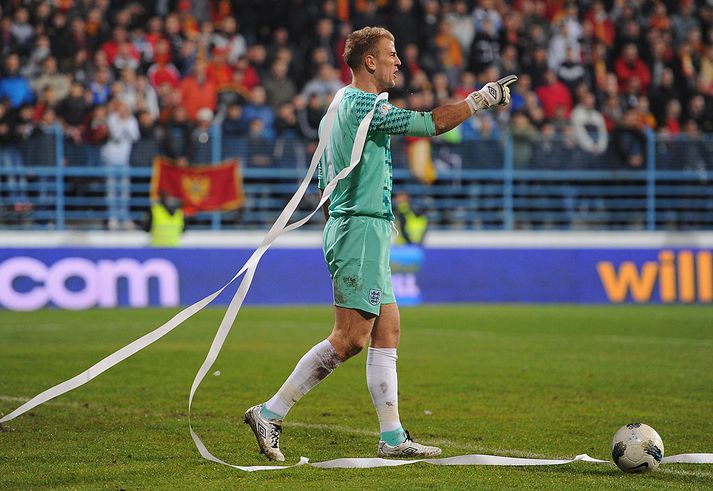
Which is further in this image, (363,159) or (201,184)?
(201,184)

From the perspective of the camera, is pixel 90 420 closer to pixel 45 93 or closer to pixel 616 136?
pixel 45 93

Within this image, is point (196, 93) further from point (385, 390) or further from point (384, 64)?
point (385, 390)

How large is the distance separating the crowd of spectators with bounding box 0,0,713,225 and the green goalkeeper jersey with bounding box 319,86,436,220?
40.6ft

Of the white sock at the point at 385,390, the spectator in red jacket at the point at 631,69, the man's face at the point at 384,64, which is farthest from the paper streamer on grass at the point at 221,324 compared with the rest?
the spectator in red jacket at the point at 631,69

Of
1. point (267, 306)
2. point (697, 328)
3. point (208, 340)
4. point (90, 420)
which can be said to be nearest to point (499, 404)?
point (90, 420)

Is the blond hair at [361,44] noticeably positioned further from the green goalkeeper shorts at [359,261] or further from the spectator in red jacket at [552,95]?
the spectator in red jacket at [552,95]

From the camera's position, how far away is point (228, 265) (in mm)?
19031

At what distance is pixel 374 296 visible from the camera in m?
6.50

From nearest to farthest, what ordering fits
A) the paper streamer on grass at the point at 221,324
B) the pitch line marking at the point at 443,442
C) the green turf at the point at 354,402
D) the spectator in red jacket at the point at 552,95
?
the green turf at the point at 354,402
the paper streamer on grass at the point at 221,324
the pitch line marking at the point at 443,442
the spectator in red jacket at the point at 552,95

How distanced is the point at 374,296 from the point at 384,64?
1274 millimetres

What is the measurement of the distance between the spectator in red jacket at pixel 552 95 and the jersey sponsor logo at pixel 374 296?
15.4 m

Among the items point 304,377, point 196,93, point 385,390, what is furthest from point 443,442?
point 196,93

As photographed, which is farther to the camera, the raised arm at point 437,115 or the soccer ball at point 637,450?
the raised arm at point 437,115

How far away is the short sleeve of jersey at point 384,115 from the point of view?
20.8ft
